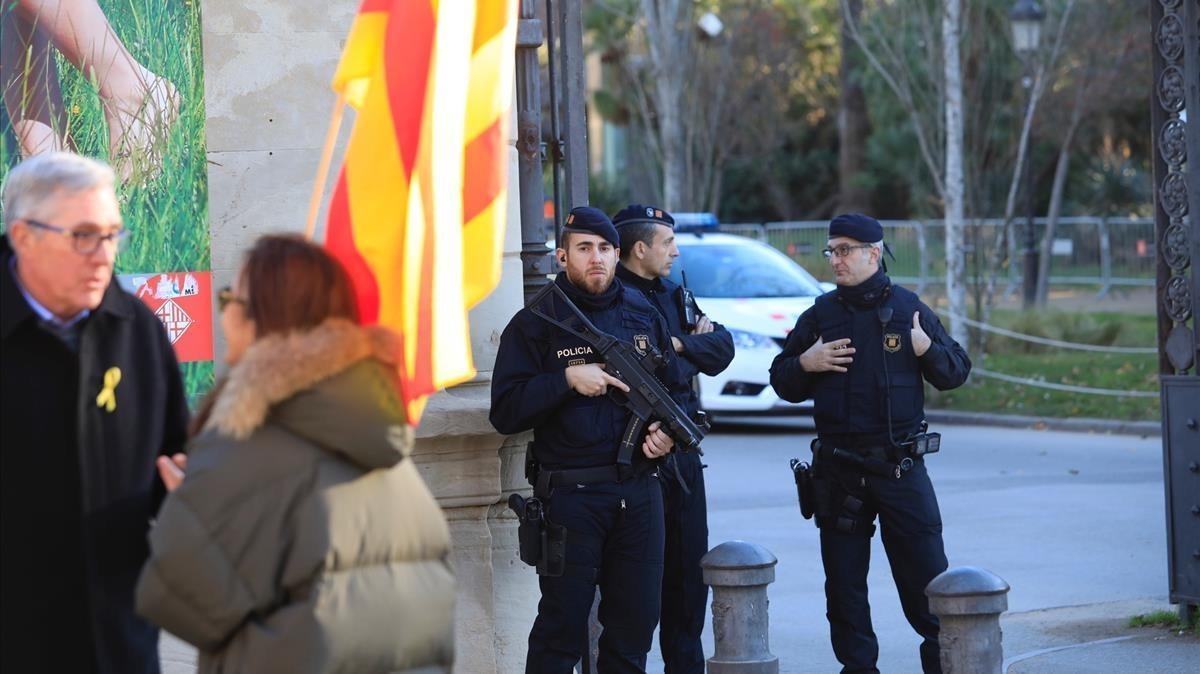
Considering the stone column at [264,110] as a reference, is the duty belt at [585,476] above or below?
below

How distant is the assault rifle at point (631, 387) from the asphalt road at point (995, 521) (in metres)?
2.32

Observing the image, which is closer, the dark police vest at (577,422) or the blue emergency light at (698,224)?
the dark police vest at (577,422)

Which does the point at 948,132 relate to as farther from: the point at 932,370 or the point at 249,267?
the point at 249,267

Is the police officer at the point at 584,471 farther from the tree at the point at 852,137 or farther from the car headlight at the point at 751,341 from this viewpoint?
the tree at the point at 852,137

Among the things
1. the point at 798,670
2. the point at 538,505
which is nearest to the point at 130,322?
the point at 538,505

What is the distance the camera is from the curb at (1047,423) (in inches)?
659

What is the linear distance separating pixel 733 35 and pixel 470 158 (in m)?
31.4

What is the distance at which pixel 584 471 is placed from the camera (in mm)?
6176

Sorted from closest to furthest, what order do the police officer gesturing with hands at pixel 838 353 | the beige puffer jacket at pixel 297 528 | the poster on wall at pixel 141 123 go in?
the beige puffer jacket at pixel 297 528 → the poster on wall at pixel 141 123 → the police officer gesturing with hands at pixel 838 353

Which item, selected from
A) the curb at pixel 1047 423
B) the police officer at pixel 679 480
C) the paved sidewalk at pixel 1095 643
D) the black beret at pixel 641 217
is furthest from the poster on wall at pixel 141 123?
the curb at pixel 1047 423

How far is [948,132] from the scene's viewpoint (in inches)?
778

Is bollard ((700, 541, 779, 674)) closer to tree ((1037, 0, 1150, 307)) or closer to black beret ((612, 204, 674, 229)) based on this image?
black beret ((612, 204, 674, 229))

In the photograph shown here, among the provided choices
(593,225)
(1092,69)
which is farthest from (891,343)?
(1092,69)

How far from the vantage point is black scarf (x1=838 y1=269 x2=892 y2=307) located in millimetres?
7102
